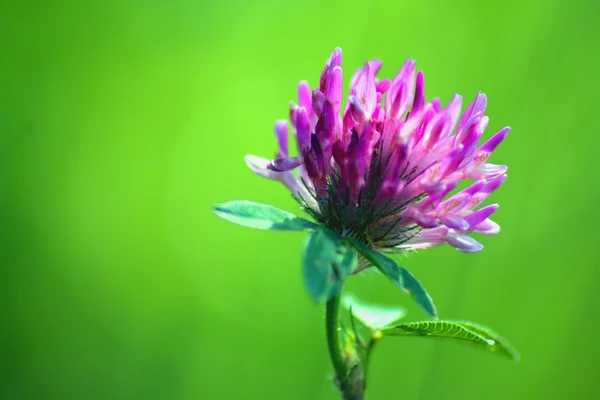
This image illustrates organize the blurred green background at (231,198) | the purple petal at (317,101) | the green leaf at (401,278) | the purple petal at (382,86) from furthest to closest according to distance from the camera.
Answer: the blurred green background at (231,198) < the purple petal at (382,86) < the purple petal at (317,101) < the green leaf at (401,278)

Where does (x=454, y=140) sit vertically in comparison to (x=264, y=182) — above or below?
below

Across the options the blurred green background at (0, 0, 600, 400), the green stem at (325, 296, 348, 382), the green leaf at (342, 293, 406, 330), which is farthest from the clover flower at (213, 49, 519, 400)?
the blurred green background at (0, 0, 600, 400)

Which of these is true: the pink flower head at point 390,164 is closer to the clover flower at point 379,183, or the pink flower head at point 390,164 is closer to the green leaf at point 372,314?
the clover flower at point 379,183

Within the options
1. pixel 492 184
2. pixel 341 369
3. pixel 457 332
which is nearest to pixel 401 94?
pixel 492 184

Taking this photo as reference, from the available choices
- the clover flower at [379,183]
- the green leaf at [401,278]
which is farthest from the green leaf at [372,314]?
the green leaf at [401,278]

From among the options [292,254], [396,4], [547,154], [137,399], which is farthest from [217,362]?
[396,4]

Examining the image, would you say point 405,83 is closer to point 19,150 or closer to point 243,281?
point 243,281
